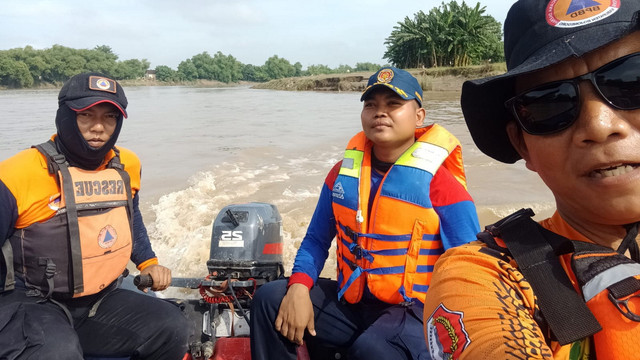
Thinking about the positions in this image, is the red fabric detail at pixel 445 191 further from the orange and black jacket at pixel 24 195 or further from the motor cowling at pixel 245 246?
the orange and black jacket at pixel 24 195

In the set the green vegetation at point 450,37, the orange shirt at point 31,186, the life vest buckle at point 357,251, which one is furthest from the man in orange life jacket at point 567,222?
the green vegetation at point 450,37

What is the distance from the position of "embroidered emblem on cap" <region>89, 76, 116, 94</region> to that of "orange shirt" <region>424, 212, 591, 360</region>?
2.08 m

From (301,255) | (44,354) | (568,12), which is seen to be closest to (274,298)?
(301,255)

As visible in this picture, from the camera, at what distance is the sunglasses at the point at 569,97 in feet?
2.44

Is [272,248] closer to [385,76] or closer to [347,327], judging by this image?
[347,327]

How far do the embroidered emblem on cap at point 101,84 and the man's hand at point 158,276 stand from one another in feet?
3.40

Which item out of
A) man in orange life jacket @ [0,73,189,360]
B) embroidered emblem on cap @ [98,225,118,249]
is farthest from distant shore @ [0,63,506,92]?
embroidered emblem on cap @ [98,225,118,249]

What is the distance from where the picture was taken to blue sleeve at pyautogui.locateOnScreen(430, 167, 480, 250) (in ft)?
5.91

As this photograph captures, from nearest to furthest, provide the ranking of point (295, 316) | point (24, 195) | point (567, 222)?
1. point (567, 222)
2. point (295, 316)
3. point (24, 195)

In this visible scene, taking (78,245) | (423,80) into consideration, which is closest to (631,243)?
(78,245)

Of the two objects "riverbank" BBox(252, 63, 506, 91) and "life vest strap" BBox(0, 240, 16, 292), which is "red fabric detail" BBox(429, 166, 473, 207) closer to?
"life vest strap" BBox(0, 240, 16, 292)

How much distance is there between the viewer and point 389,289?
6.06ft

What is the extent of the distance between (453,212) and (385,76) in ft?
2.51

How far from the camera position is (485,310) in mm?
831
